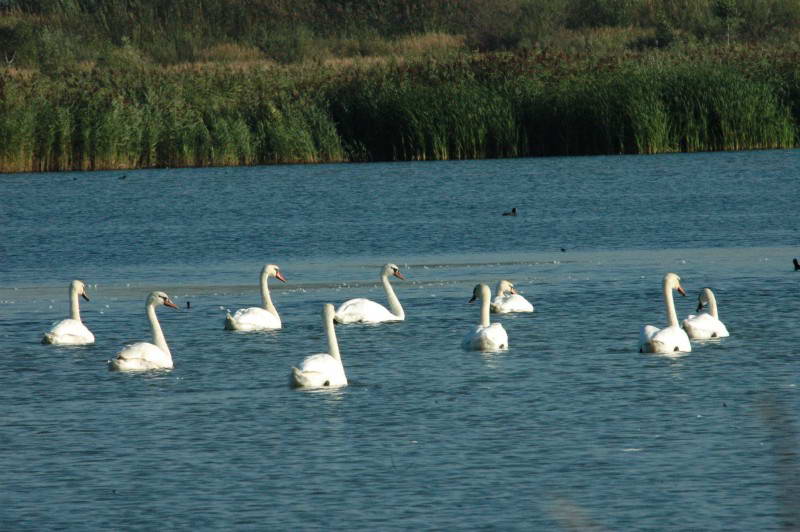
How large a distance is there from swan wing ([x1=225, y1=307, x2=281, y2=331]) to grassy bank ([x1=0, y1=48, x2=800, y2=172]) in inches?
852

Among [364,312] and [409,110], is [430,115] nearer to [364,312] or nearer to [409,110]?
[409,110]

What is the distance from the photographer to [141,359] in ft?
46.2

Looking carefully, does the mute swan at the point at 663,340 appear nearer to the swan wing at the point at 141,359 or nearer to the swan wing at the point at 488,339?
the swan wing at the point at 488,339

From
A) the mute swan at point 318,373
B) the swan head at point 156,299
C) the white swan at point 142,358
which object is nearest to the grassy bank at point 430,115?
the swan head at point 156,299

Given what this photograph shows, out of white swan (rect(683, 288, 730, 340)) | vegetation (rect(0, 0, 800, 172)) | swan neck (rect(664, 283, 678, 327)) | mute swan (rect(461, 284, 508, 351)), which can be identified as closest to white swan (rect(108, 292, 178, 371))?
mute swan (rect(461, 284, 508, 351))

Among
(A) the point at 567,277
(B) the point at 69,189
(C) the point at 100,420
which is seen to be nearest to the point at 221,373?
(C) the point at 100,420

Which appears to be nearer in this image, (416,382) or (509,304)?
(416,382)

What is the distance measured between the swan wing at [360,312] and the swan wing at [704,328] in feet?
10.8

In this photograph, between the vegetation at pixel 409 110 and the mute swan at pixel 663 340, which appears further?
the vegetation at pixel 409 110

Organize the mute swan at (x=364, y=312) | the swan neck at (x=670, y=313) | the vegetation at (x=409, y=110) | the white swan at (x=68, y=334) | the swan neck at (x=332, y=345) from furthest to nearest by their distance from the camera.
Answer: the vegetation at (x=409, y=110)
the mute swan at (x=364, y=312)
the white swan at (x=68, y=334)
the swan neck at (x=670, y=313)
the swan neck at (x=332, y=345)

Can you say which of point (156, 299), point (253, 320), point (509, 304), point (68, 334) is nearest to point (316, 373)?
point (156, 299)

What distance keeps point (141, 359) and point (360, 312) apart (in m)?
3.29

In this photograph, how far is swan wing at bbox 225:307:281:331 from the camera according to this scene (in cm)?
1638

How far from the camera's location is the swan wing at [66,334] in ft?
51.4
